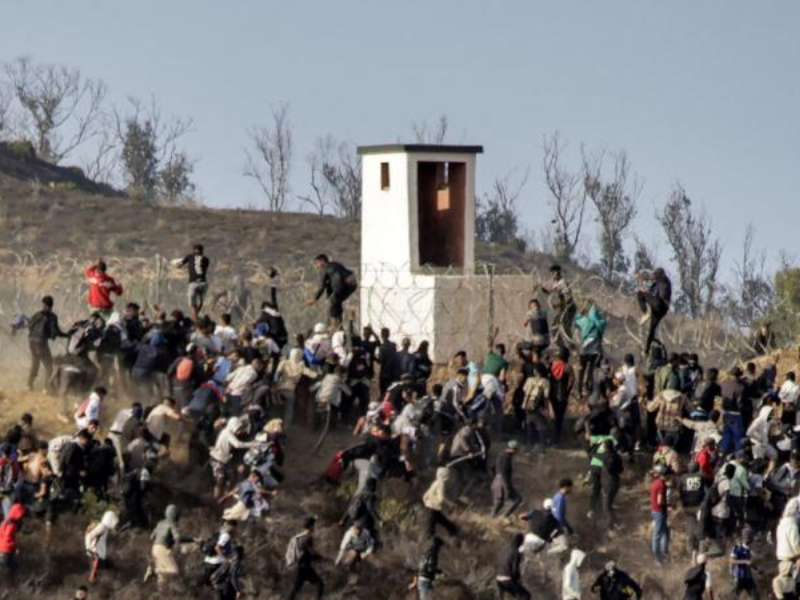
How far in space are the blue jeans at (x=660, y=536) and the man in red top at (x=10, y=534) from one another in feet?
31.5

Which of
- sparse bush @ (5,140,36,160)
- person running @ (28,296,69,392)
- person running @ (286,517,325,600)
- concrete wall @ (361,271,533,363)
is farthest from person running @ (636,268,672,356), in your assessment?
sparse bush @ (5,140,36,160)

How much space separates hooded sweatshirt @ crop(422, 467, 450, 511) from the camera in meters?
33.2

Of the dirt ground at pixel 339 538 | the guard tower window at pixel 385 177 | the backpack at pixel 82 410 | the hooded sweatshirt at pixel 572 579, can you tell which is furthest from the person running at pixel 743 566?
the guard tower window at pixel 385 177

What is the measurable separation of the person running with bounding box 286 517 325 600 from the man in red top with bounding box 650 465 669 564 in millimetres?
5320

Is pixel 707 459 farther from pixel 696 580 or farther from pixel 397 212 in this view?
pixel 397 212

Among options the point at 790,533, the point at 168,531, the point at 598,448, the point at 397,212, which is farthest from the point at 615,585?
the point at 397,212

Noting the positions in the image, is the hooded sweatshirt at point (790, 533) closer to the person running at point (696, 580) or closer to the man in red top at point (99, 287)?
the person running at point (696, 580)

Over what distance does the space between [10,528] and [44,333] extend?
188 inches

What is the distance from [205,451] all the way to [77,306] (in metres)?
8.10

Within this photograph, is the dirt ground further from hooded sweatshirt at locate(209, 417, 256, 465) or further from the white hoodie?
the white hoodie

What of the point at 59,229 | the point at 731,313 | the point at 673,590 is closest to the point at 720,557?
the point at 673,590

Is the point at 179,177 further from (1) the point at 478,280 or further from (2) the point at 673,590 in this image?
(2) the point at 673,590

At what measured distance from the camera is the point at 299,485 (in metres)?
34.9

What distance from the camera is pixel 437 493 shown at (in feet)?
109
